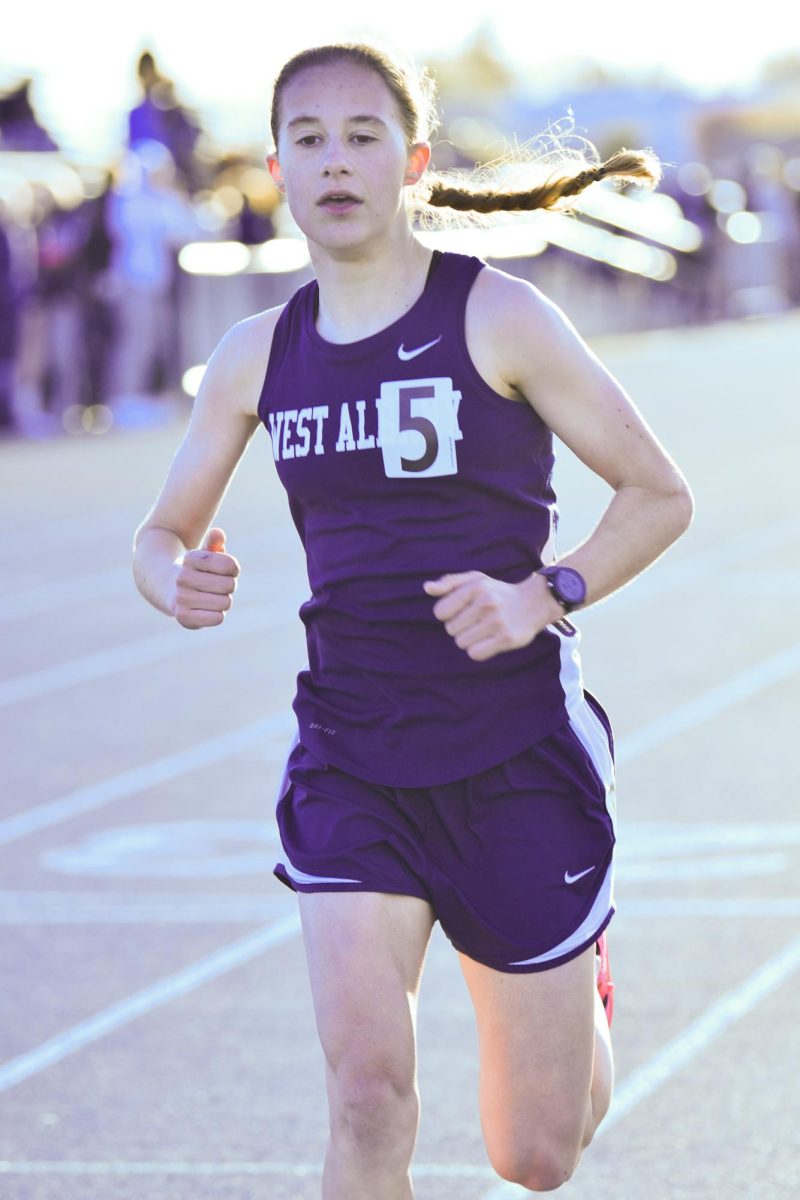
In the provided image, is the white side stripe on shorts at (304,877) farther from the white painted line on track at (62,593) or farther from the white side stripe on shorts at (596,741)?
the white painted line on track at (62,593)

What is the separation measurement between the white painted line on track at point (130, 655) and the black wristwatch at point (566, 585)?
21.0 feet

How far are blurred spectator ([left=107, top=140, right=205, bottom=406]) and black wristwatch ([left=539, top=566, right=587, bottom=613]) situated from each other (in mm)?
16443

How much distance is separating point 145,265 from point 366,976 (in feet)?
57.0

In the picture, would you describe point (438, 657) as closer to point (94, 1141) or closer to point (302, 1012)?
point (94, 1141)

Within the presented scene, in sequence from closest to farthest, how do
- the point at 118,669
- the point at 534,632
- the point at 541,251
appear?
the point at 534,632 → the point at 118,669 → the point at 541,251

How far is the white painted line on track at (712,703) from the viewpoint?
8445mm

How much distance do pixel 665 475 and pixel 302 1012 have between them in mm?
2344

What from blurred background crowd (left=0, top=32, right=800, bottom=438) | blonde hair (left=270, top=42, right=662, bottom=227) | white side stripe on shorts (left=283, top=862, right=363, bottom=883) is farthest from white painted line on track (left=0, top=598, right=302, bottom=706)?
white side stripe on shorts (left=283, top=862, right=363, bottom=883)

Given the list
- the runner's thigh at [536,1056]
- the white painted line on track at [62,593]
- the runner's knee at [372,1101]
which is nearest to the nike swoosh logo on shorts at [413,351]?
the runner's thigh at [536,1056]

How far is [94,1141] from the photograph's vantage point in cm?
480

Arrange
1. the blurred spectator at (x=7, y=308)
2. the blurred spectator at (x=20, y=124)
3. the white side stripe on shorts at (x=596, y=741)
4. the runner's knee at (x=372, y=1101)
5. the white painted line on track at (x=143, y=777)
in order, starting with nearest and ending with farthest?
the runner's knee at (x=372, y=1101), the white side stripe on shorts at (x=596, y=741), the white painted line on track at (x=143, y=777), the blurred spectator at (x=7, y=308), the blurred spectator at (x=20, y=124)

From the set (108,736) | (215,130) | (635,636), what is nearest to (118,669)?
(108,736)

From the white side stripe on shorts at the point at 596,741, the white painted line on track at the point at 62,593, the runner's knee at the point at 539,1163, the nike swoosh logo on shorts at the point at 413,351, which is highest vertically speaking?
the nike swoosh logo on shorts at the point at 413,351

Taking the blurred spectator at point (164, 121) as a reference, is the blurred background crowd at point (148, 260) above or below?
below
